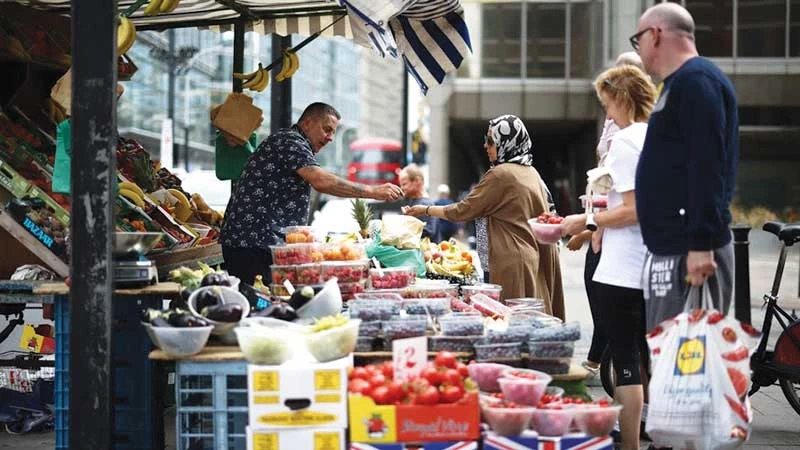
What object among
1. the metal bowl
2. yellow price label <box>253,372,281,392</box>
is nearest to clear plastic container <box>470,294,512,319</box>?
yellow price label <box>253,372,281,392</box>

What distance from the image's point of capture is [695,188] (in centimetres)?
417

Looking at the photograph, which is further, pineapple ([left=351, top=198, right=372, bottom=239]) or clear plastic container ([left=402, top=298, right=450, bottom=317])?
pineapple ([left=351, top=198, right=372, bottom=239])

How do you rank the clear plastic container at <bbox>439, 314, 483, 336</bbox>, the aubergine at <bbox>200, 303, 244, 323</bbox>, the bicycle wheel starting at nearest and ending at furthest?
the aubergine at <bbox>200, 303, 244, 323</bbox>, the clear plastic container at <bbox>439, 314, 483, 336</bbox>, the bicycle wheel

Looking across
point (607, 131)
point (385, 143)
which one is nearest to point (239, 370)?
point (607, 131)

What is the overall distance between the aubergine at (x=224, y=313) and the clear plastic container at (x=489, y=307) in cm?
154

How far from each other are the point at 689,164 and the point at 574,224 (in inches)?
40.9

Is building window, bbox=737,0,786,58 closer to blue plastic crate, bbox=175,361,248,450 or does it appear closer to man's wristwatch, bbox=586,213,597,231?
man's wristwatch, bbox=586,213,597,231

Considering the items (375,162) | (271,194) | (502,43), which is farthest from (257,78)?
(375,162)

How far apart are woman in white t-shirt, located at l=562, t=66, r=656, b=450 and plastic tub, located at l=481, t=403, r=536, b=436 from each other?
3.56 ft

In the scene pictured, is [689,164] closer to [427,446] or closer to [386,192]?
[427,446]

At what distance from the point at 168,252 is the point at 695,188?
3.68 m

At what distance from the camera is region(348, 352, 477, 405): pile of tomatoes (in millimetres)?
4184

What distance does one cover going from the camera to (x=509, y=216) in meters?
7.19

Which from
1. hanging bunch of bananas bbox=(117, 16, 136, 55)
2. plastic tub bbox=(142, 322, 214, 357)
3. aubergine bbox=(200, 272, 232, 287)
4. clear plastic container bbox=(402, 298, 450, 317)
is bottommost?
plastic tub bbox=(142, 322, 214, 357)
